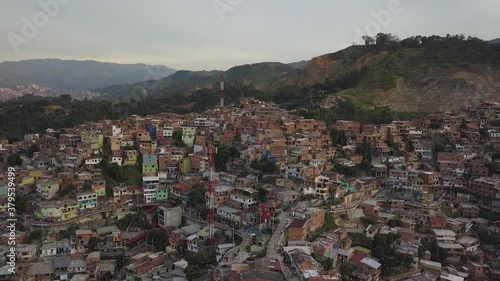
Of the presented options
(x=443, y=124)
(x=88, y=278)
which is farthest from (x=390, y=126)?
(x=88, y=278)

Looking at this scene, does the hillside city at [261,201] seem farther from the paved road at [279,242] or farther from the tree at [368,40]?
the tree at [368,40]

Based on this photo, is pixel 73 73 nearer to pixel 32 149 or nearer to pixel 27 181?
pixel 32 149

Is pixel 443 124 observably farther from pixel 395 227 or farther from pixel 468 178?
pixel 395 227

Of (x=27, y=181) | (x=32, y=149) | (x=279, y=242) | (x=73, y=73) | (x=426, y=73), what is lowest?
(x=279, y=242)

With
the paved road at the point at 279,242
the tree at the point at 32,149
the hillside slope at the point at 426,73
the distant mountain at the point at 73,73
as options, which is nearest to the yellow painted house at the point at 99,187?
the tree at the point at 32,149

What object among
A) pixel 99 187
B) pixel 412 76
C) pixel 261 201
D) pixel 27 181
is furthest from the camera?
pixel 412 76

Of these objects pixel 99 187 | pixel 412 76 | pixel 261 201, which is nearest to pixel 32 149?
pixel 99 187
